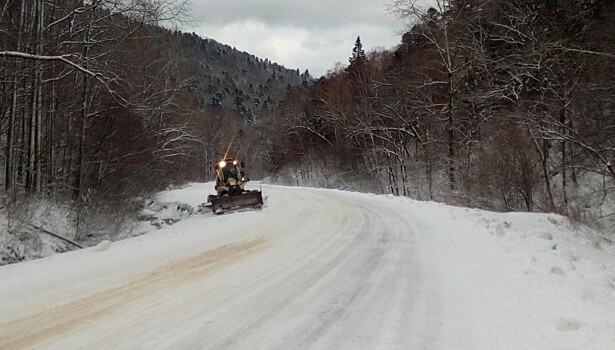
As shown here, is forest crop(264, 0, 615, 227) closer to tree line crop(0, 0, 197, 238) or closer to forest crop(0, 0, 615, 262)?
forest crop(0, 0, 615, 262)

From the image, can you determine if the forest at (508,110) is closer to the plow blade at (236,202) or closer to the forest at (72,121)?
A: the plow blade at (236,202)

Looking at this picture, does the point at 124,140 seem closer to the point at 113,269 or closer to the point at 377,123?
the point at 113,269

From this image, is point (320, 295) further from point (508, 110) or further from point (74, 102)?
point (508, 110)

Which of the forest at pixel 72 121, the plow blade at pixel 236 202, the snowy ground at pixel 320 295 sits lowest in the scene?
the snowy ground at pixel 320 295

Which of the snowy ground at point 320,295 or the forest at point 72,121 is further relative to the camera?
the forest at point 72,121

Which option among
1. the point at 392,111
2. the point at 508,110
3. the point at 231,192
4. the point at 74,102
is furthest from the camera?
the point at 392,111

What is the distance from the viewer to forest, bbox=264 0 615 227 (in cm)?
1630

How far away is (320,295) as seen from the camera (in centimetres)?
577

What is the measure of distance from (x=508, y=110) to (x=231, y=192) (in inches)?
621

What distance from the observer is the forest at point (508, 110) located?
1630cm

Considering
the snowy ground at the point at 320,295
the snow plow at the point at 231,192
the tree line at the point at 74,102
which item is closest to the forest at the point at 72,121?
the tree line at the point at 74,102

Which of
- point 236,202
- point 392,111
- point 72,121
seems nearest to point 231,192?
point 236,202

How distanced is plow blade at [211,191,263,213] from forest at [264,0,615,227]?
33.9ft

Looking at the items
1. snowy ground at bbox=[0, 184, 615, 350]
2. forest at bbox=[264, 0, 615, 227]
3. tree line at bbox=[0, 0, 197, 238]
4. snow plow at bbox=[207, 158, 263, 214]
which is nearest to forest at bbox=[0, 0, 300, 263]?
tree line at bbox=[0, 0, 197, 238]
